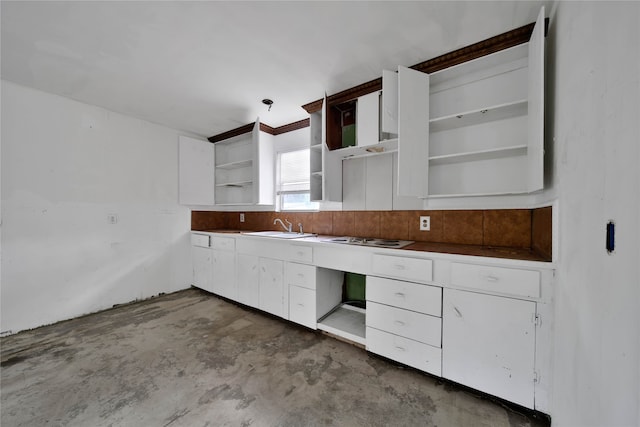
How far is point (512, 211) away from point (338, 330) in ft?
5.75

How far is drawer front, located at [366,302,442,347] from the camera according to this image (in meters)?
1.57

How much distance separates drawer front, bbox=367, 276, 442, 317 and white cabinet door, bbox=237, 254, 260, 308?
1.39 m

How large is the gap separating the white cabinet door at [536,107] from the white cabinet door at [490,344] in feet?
2.49

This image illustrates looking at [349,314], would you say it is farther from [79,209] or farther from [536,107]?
[79,209]

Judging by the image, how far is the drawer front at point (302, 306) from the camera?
221 centimetres

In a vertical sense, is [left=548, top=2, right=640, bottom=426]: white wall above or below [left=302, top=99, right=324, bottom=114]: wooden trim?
below

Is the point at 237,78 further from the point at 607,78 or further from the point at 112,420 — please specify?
the point at 112,420

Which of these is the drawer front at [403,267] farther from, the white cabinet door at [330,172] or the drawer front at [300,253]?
the white cabinet door at [330,172]

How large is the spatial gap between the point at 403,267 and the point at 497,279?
1.79 feet

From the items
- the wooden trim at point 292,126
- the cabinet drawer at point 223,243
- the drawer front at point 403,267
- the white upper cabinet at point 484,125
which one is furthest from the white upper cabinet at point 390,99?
the cabinet drawer at point 223,243

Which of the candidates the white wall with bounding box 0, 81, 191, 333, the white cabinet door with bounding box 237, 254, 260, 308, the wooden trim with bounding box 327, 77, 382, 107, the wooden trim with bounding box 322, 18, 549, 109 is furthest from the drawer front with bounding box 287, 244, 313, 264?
the white wall with bounding box 0, 81, 191, 333

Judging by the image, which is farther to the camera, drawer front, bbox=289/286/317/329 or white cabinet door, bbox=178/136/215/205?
white cabinet door, bbox=178/136/215/205

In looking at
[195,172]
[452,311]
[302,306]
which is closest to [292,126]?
[195,172]

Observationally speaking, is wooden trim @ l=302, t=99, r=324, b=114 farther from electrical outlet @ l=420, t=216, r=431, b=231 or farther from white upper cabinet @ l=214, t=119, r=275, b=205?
electrical outlet @ l=420, t=216, r=431, b=231
